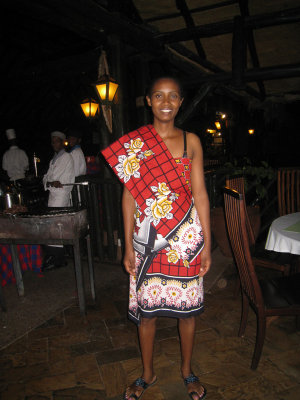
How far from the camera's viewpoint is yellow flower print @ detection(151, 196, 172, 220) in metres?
1.67

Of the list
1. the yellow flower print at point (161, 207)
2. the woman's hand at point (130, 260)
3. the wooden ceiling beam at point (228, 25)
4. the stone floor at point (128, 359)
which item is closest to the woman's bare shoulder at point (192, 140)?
the yellow flower print at point (161, 207)

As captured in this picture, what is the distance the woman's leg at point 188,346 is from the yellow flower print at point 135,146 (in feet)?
3.84

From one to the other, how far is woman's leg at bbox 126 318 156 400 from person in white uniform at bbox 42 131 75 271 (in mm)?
2548

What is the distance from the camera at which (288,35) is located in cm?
499

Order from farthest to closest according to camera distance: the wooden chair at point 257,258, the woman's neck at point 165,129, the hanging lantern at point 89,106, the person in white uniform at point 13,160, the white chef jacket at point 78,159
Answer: the person in white uniform at point 13,160, the hanging lantern at point 89,106, the white chef jacket at point 78,159, the wooden chair at point 257,258, the woman's neck at point 165,129

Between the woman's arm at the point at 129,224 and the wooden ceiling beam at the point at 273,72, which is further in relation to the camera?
the wooden ceiling beam at the point at 273,72

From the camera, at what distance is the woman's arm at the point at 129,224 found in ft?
5.90

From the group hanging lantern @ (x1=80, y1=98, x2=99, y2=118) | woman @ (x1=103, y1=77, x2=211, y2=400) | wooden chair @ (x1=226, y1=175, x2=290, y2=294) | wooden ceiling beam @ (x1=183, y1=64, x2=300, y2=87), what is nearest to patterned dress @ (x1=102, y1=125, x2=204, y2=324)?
woman @ (x1=103, y1=77, x2=211, y2=400)

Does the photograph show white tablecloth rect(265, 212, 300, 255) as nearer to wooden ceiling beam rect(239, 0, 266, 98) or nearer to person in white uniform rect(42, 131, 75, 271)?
person in white uniform rect(42, 131, 75, 271)

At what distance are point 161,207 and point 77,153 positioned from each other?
13.4 feet

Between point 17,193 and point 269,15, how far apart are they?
4599 mm

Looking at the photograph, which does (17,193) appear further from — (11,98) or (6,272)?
(11,98)

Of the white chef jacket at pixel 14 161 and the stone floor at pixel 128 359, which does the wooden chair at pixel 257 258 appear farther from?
the white chef jacket at pixel 14 161

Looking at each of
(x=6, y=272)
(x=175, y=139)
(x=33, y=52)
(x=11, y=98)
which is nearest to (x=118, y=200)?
(x=6, y=272)
